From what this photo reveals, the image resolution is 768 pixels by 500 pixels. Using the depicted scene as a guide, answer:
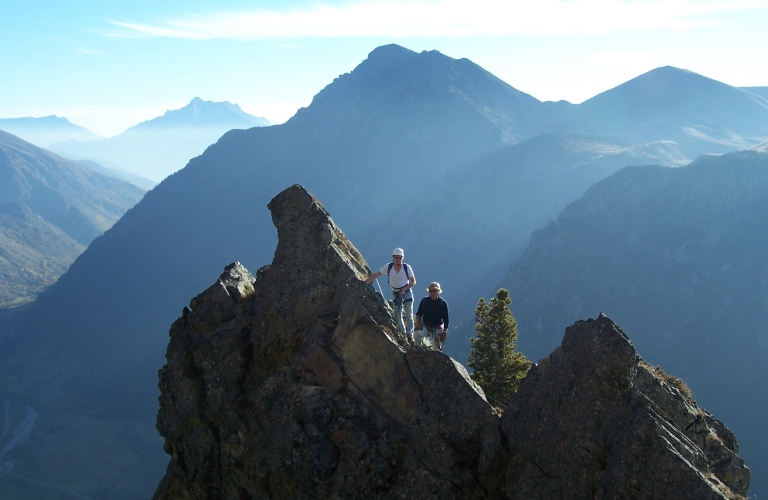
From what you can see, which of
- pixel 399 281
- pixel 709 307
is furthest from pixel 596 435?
pixel 709 307

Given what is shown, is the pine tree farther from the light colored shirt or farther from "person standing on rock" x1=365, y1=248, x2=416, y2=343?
the light colored shirt

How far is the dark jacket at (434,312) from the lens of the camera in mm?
22688

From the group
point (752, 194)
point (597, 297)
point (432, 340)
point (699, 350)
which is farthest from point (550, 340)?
point (432, 340)

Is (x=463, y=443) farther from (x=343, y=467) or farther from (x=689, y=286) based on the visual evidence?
(x=689, y=286)

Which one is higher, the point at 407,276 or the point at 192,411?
the point at 407,276

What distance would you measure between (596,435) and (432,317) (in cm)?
789

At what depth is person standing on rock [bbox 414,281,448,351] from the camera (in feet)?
74.4

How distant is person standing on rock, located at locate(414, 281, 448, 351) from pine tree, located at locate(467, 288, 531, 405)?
11.4m

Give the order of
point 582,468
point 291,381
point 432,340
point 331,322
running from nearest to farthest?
point 582,468
point 291,381
point 331,322
point 432,340

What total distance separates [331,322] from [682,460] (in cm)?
1181

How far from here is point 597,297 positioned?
196375mm

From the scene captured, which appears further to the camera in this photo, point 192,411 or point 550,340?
point 550,340

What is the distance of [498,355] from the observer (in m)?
35.0

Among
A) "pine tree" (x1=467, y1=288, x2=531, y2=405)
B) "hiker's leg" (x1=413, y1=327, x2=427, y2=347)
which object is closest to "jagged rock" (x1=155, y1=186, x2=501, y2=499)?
"hiker's leg" (x1=413, y1=327, x2=427, y2=347)
